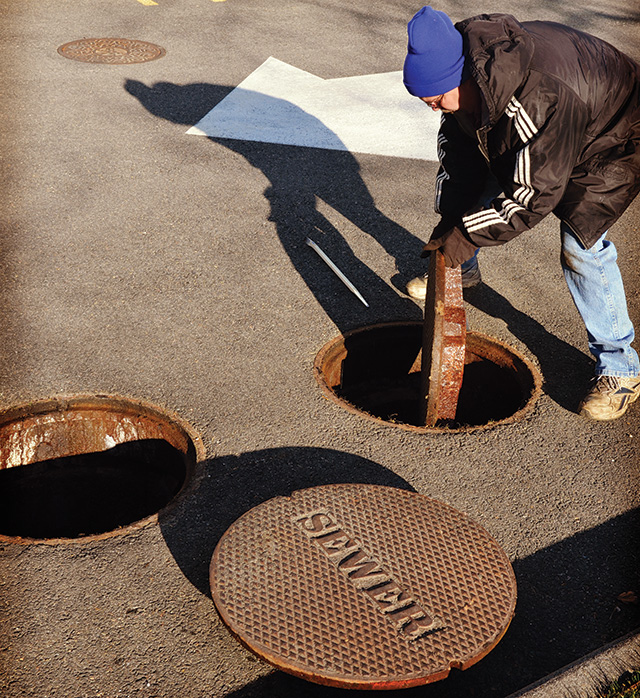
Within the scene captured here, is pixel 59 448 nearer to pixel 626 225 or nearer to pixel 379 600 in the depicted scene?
pixel 379 600

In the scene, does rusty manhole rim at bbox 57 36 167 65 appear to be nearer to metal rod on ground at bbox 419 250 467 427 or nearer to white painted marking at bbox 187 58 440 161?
white painted marking at bbox 187 58 440 161

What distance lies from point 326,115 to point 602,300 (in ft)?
13.2

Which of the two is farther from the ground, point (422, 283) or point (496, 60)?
point (496, 60)

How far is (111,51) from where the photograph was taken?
7.90 meters

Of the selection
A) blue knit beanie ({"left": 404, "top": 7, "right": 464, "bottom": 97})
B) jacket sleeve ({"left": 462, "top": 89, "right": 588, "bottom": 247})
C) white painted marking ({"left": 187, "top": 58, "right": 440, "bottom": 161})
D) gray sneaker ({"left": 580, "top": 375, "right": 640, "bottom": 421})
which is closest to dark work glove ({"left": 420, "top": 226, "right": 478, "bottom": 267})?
jacket sleeve ({"left": 462, "top": 89, "right": 588, "bottom": 247})

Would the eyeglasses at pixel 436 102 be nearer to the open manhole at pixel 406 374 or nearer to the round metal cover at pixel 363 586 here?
the open manhole at pixel 406 374

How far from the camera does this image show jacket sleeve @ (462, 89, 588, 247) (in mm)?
2951

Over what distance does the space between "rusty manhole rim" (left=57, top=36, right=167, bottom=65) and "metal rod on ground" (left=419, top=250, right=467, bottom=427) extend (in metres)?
5.42

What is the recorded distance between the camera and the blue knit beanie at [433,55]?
2922 millimetres

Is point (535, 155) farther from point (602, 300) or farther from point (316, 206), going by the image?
point (316, 206)

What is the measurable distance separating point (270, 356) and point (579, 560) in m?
1.75

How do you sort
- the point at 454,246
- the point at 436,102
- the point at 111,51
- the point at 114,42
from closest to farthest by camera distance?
the point at 436,102
the point at 454,246
the point at 111,51
the point at 114,42

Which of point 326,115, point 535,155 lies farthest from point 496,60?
point 326,115

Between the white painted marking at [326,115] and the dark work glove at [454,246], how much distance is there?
3.01 m
